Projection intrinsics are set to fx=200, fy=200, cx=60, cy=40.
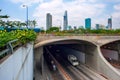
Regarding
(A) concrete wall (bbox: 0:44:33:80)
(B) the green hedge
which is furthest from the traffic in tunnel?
(A) concrete wall (bbox: 0:44:33:80)

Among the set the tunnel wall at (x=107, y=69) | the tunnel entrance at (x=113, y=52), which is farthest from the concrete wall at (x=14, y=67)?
the tunnel entrance at (x=113, y=52)

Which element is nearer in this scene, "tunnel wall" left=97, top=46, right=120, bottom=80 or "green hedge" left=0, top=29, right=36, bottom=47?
"green hedge" left=0, top=29, right=36, bottom=47

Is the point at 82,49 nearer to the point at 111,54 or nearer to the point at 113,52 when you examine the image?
the point at 113,52

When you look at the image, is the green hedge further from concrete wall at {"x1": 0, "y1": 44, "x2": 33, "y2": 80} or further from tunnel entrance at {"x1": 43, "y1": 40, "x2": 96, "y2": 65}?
tunnel entrance at {"x1": 43, "y1": 40, "x2": 96, "y2": 65}

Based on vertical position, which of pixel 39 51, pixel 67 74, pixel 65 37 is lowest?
pixel 67 74

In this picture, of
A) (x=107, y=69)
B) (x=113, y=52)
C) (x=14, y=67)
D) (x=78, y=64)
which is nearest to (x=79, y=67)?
(x=78, y=64)

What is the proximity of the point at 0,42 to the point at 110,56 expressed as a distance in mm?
62627

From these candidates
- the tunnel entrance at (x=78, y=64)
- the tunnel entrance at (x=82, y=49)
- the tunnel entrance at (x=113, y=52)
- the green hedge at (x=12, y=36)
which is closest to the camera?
the green hedge at (x=12, y=36)

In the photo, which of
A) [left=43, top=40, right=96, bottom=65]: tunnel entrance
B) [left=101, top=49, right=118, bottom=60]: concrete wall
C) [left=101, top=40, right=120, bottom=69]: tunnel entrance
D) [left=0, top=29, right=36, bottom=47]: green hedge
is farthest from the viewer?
[left=101, top=49, right=118, bottom=60]: concrete wall

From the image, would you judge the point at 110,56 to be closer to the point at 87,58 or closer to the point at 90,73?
the point at 87,58

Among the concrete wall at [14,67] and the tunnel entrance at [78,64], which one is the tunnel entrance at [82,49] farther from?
the concrete wall at [14,67]

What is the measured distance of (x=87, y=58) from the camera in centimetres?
5609

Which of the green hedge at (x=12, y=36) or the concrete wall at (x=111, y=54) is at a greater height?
the green hedge at (x=12, y=36)

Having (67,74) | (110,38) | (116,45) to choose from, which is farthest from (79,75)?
(116,45)
